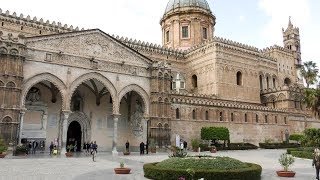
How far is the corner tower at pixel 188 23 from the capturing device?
50281 mm

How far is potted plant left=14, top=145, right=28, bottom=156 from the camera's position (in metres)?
22.4

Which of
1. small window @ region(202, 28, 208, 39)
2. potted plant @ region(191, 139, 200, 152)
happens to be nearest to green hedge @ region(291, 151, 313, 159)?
potted plant @ region(191, 139, 200, 152)

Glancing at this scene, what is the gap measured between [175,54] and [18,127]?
28.4 m

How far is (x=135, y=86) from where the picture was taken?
2988 centimetres

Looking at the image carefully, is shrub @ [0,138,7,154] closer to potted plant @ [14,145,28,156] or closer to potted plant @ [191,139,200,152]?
potted plant @ [14,145,28,156]

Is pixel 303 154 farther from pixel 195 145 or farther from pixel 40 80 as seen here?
pixel 40 80

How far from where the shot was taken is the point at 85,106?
3072 centimetres

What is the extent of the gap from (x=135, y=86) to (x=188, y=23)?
24.2 meters

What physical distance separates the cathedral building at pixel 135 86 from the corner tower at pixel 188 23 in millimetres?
162

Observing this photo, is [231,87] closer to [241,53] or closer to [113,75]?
[241,53]

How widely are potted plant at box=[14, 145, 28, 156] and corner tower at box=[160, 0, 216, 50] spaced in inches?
1270

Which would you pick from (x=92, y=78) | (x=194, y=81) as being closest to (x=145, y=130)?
(x=92, y=78)

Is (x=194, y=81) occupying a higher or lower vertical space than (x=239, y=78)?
lower

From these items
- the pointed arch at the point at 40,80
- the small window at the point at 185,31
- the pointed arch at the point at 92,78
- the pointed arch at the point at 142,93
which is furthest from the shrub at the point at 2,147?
the small window at the point at 185,31
